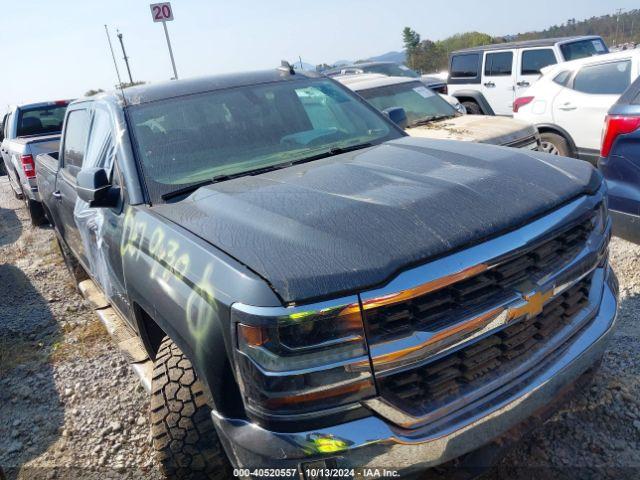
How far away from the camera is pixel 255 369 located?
1636 millimetres

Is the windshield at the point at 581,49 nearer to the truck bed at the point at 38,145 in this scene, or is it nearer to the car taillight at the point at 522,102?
the car taillight at the point at 522,102

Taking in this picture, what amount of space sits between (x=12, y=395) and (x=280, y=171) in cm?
251

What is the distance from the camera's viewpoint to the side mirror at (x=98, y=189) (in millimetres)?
2701

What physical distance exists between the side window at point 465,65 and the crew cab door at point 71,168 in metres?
9.29

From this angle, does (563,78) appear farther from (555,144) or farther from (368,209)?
(368,209)

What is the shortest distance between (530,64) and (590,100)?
4.40 meters

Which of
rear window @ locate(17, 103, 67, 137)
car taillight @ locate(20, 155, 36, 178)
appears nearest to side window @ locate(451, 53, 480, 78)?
rear window @ locate(17, 103, 67, 137)

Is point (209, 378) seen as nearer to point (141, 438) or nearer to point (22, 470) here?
point (141, 438)

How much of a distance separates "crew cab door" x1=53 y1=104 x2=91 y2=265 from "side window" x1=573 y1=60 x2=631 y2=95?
573cm

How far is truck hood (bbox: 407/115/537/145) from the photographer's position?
583 centimetres

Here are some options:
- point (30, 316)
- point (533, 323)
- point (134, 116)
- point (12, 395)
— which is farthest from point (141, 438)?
point (30, 316)

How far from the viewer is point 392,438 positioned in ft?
5.35

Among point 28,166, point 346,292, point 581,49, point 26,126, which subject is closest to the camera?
point 346,292

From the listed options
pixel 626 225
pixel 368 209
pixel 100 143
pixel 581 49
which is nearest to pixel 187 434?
pixel 368 209
